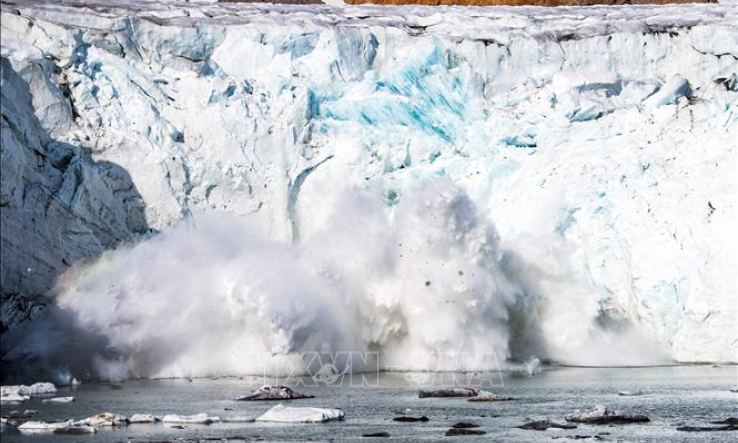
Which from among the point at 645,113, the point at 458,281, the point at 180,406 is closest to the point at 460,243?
the point at 458,281

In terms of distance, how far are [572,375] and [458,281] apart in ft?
9.48

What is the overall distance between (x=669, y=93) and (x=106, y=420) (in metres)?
16.9

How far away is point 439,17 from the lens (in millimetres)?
34844

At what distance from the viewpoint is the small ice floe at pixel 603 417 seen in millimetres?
20656

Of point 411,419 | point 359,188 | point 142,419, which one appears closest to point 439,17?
point 359,188

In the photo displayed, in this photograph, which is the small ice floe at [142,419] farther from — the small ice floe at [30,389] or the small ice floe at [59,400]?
the small ice floe at [30,389]

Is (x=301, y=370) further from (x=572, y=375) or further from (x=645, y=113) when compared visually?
(x=645, y=113)

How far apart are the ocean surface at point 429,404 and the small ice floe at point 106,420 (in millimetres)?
224

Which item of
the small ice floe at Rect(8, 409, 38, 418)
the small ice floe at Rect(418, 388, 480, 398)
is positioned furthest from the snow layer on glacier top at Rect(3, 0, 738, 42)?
the small ice floe at Rect(8, 409, 38, 418)

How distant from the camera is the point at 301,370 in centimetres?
2819

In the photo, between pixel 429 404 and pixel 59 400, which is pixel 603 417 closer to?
pixel 429 404

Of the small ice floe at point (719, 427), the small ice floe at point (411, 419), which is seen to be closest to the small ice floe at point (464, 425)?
the small ice floe at point (411, 419)

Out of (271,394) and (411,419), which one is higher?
(271,394)

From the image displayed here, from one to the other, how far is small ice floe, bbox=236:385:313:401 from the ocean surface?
32 cm
